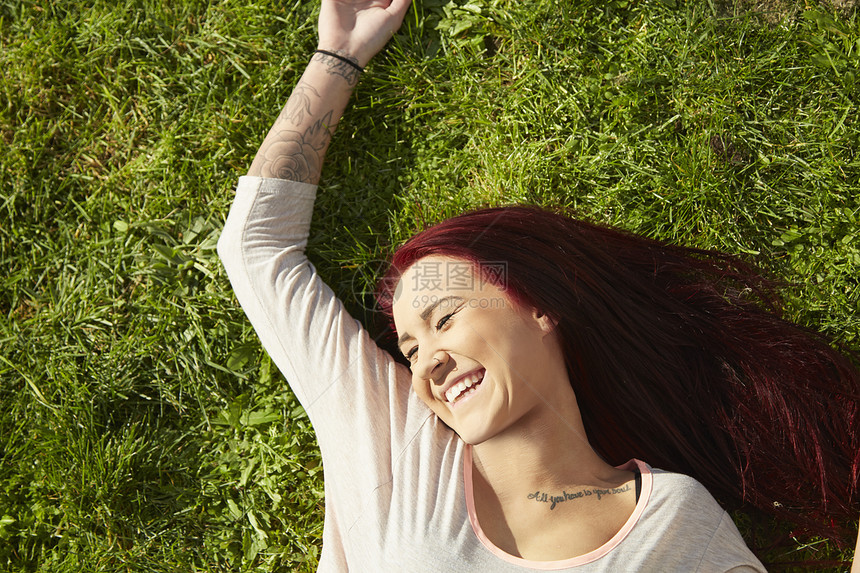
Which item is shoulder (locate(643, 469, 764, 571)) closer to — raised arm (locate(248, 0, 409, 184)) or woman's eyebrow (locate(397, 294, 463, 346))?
woman's eyebrow (locate(397, 294, 463, 346))

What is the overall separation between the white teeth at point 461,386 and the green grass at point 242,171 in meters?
1.02

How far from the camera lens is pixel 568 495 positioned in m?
2.62

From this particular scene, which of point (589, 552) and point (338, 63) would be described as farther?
point (338, 63)

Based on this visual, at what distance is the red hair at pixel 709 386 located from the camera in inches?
116

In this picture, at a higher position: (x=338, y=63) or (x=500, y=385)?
(x=338, y=63)

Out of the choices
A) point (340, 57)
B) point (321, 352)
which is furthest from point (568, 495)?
point (340, 57)

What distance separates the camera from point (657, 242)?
125 inches

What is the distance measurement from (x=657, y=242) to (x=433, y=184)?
3.98 feet

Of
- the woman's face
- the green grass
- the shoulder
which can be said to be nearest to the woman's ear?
the woman's face

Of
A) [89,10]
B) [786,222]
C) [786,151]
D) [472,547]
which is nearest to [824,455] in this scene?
[786,222]

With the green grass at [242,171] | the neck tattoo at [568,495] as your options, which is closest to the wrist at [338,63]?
the green grass at [242,171]

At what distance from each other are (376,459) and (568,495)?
0.81 m

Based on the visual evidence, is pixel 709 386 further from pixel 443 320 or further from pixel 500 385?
pixel 443 320

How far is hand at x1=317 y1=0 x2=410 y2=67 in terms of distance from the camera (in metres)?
3.38
